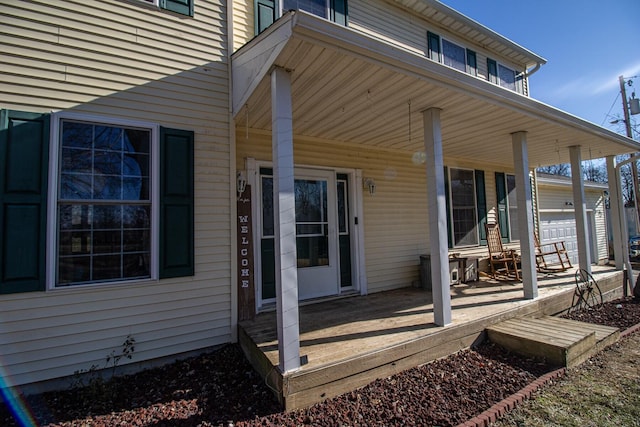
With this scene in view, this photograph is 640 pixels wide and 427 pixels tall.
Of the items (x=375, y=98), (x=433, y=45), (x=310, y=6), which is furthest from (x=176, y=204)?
(x=433, y=45)

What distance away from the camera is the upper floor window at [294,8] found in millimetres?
3980

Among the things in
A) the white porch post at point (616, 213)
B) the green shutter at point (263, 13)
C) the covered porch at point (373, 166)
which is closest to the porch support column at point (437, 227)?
the covered porch at point (373, 166)

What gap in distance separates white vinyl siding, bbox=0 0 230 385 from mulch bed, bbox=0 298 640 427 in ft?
1.00

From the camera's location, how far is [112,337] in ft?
9.47

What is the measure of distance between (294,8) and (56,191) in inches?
153

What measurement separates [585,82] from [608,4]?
540cm

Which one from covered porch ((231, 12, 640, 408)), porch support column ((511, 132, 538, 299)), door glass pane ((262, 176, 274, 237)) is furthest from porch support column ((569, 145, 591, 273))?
door glass pane ((262, 176, 274, 237))

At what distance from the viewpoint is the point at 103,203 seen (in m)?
2.97

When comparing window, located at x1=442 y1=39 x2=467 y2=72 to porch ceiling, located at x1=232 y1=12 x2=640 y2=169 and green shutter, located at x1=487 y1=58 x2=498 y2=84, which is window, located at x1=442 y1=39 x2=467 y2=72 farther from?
porch ceiling, located at x1=232 y1=12 x2=640 y2=169

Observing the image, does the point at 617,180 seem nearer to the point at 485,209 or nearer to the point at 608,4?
the point at 485,209

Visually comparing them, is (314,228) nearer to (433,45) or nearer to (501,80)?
(433,45)

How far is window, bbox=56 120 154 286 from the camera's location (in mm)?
2830

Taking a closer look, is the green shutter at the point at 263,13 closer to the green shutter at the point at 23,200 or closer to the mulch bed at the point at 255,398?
the green shutter at the point at 23,200

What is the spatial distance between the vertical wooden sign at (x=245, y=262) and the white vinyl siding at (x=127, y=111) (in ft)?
0.48
